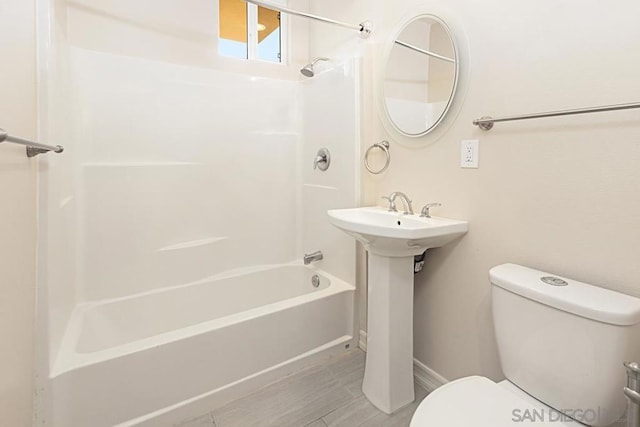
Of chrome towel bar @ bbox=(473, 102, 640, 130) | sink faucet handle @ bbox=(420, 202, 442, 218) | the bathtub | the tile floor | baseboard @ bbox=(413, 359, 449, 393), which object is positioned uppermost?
chrome towel bar @ bbox=(473, 102, 640, 130)

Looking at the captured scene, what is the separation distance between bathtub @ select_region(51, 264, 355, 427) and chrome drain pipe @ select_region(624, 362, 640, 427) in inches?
51.2

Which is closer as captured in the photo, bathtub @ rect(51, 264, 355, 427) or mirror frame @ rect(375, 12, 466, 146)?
bathtub @ rect(51, 264, 355, 427)

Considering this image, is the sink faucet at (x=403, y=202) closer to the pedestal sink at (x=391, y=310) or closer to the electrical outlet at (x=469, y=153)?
the pedestal sink at (x=391, y=310)

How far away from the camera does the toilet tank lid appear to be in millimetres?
778

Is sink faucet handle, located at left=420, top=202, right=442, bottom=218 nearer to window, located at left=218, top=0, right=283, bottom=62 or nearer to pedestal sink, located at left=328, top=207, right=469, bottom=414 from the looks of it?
pedestal sink, located at left=328, top=207, right=469, bottom=414

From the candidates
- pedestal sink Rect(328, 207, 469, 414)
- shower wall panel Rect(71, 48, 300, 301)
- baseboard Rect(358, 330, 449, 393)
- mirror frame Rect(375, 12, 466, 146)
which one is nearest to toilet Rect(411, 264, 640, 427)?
pedestal sink Rect(328, 207, 469, 414)

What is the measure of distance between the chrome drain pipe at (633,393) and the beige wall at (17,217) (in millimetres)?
1610

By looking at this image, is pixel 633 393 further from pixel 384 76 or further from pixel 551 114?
pixel 384 76

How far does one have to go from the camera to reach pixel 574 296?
0.86 meters

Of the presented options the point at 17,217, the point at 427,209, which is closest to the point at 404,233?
the point at 427,209

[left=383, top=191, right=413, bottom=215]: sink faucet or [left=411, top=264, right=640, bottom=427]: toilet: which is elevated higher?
[left=383, top=191, right=413, bottom=215]: sink faucet

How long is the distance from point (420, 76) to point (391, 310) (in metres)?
1.17

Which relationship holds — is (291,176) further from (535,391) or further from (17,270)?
(535,391)

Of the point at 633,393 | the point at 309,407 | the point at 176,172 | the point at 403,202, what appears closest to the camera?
the point at 633,393
